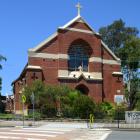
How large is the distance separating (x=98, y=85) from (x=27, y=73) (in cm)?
1196

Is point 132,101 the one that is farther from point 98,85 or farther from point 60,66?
point 60,66

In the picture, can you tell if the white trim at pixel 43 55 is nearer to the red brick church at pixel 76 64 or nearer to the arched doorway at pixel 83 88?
the red brick church at pixel 76 64

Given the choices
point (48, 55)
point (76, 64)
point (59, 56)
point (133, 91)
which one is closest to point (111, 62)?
point (133, 91)

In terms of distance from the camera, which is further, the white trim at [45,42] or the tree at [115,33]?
the tree at [115,33]

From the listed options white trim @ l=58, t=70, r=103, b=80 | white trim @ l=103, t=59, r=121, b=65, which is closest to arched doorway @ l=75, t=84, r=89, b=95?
white trim @ l=58, t=70, r=103, b=80

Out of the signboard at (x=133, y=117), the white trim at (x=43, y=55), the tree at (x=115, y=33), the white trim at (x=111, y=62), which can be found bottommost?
the signboard at (x=133, y=117)

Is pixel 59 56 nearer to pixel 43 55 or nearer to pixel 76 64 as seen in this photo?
pixel 43 55

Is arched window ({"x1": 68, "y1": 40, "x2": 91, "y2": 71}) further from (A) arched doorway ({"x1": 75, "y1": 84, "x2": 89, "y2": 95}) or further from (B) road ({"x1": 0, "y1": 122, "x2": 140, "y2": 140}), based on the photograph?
(B) road ({"x1": 0, "y1": 122, "x2": 140, "y2": 140})

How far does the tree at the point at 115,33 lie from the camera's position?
303ft

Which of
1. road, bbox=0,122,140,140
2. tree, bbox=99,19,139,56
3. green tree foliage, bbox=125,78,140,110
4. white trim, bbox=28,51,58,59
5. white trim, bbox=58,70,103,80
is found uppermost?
tree, bbox=99,19,139,56

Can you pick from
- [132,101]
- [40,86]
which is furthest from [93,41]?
[40,86]

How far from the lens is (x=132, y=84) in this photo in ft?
237

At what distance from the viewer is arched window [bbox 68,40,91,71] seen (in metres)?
68.7

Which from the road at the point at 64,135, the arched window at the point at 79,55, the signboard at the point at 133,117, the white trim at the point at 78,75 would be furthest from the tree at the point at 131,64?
the road at the point at 64,135
